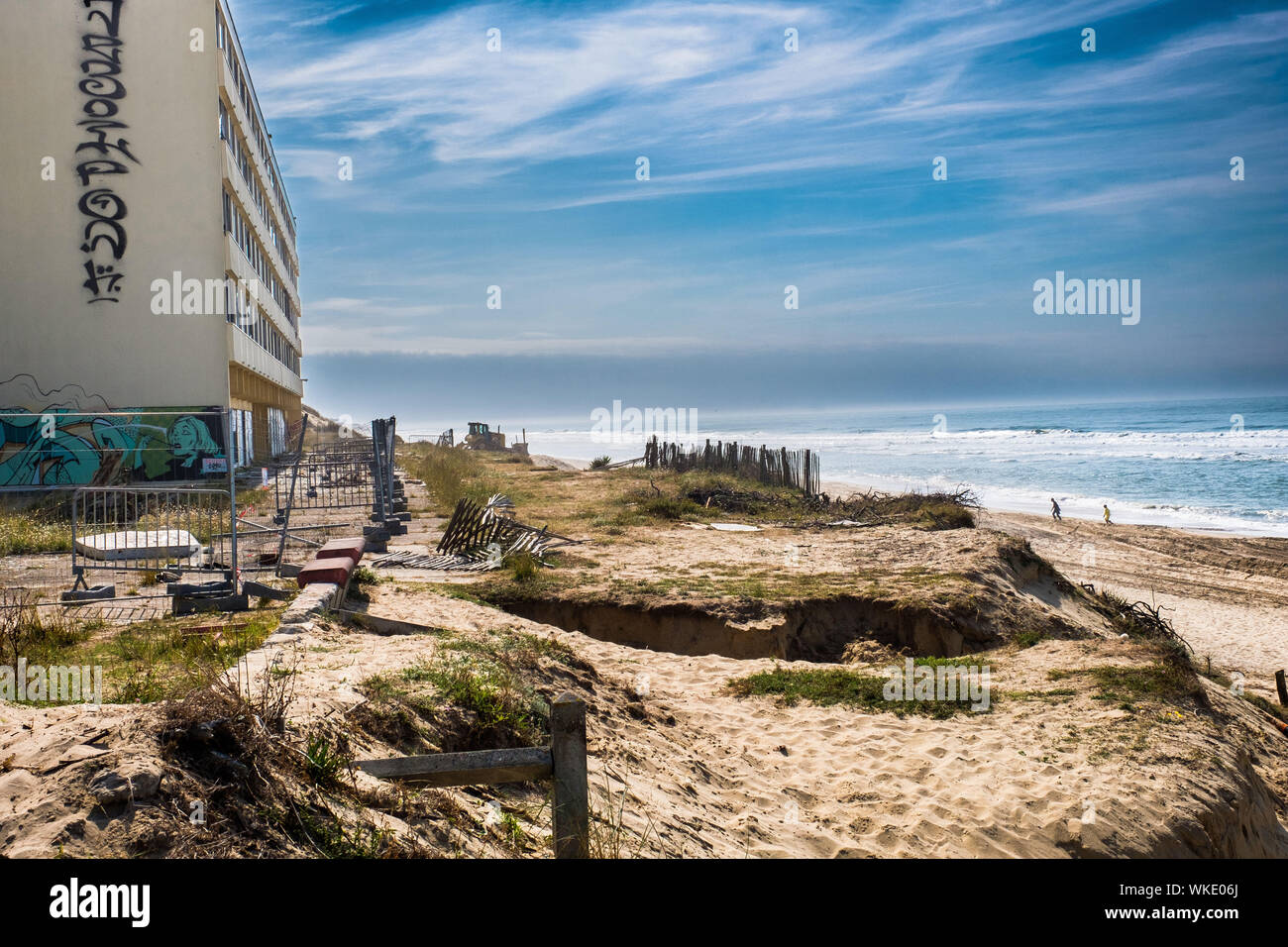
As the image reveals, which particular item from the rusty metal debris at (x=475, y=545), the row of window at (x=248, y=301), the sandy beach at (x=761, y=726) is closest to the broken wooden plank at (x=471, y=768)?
the sandy beach at (x=761, y=726)

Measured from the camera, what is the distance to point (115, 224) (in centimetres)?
2430

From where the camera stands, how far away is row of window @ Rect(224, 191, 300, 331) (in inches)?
1068

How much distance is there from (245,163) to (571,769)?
119 ft

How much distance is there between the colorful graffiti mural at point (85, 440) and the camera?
21.4m

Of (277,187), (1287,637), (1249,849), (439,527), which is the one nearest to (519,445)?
(277,187)

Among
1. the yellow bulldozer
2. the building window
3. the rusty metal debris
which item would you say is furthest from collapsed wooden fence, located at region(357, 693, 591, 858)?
the yellow bulldozer

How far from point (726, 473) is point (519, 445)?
28988 millimetres

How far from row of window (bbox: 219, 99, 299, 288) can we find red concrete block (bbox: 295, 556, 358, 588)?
22325 millimetres

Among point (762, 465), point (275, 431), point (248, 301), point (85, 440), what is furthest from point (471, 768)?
point (275, 431)

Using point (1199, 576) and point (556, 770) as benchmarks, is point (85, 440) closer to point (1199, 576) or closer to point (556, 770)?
point (556, 770)
